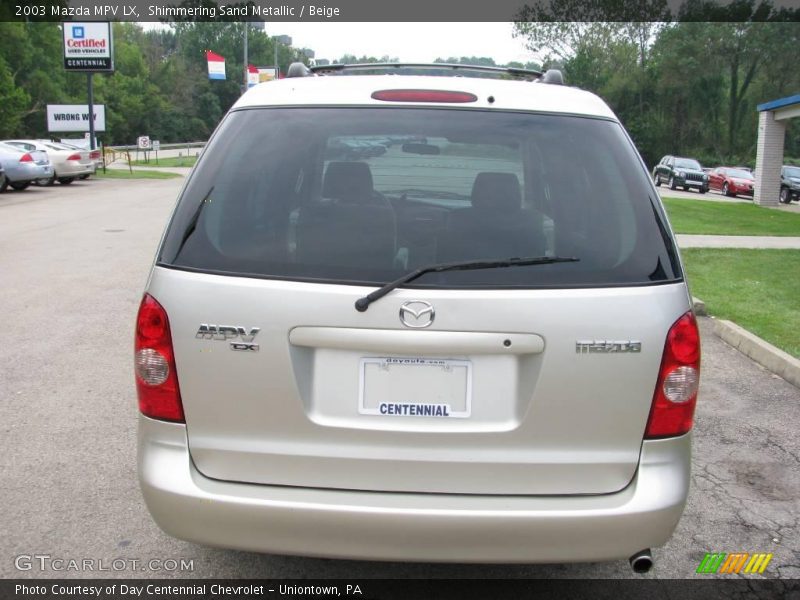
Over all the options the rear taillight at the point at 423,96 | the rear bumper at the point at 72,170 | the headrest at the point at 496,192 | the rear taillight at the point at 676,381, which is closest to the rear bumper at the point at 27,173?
the rear bumper at the point at 72,170

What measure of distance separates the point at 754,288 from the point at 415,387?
8188 millimetres

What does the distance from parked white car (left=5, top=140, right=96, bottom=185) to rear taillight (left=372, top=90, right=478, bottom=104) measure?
84.5 ft

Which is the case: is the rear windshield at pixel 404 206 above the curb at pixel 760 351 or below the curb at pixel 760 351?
above

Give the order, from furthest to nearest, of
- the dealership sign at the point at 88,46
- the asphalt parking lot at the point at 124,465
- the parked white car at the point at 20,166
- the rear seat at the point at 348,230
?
the dealership sign at the point at 88,46 → the parked white car at the point at 20,166 → the asphalt parking lot at the point at 124,465 → the rear seat at the point at 348,230

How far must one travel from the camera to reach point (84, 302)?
8.69 m

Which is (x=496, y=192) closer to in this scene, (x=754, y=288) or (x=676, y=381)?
(x=676, y=381)

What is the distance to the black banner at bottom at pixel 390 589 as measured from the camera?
10.6 ft

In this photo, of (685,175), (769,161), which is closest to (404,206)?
(769,161)

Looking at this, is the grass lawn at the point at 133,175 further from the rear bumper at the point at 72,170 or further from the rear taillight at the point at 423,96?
the rear taillight at the point at 423,96

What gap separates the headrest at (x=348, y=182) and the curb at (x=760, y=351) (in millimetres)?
4534

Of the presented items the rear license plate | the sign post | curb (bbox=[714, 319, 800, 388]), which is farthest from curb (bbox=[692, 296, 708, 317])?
the sign post

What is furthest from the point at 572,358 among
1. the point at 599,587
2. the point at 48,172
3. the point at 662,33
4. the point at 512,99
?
the point at 662,33

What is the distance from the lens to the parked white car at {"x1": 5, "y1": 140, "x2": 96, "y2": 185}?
2693cm

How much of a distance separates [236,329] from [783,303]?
7.74 m
